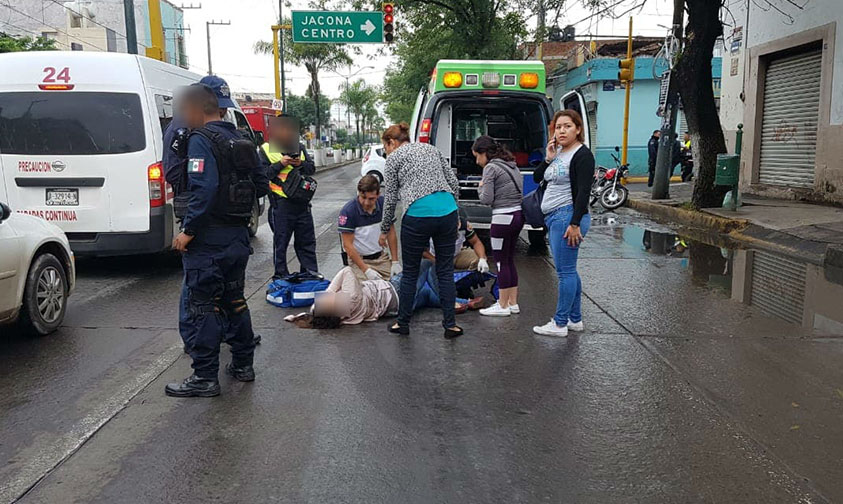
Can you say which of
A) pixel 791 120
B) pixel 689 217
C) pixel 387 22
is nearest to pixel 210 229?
pixel 689 217

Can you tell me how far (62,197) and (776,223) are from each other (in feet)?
33.5

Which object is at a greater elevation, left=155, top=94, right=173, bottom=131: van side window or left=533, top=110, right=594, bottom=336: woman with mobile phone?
left=155, top=94, right=173, bottom=131: van side window

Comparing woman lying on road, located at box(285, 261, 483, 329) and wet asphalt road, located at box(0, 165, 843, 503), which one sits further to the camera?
woman lying on road, located at box(285, 261, 483, 329)

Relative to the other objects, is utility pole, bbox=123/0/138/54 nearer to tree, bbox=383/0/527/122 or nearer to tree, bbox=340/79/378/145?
tree, bbox=383/0/527/122

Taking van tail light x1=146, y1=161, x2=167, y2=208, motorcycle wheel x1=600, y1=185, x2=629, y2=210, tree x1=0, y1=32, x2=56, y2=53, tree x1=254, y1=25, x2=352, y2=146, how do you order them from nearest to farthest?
1. van tail light x1=146, y1=161, x2=167, y2=208
2. motorcycle wheel x1=600, y1=185, x2=629, y2=210
3. tree x1=0, y1=32, x2=56, y2=53
4. tree x1=254, y1=25, x2=352, y2=146

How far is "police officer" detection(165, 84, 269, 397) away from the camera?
13.4ft

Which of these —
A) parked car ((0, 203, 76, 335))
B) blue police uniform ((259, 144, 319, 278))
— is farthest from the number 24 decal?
parked car ((0, 203, 76, 335))

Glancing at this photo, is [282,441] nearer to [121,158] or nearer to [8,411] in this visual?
[8,411]

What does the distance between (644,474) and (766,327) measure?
10.8 feet

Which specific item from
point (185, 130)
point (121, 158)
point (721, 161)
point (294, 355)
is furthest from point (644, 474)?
point (721, 161)

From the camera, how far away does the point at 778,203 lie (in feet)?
45.5

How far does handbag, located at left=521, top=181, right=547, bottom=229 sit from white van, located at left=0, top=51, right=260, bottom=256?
424 centimetres

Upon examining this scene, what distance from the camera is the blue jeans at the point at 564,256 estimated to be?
5484mm

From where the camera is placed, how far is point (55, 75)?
750 cm
